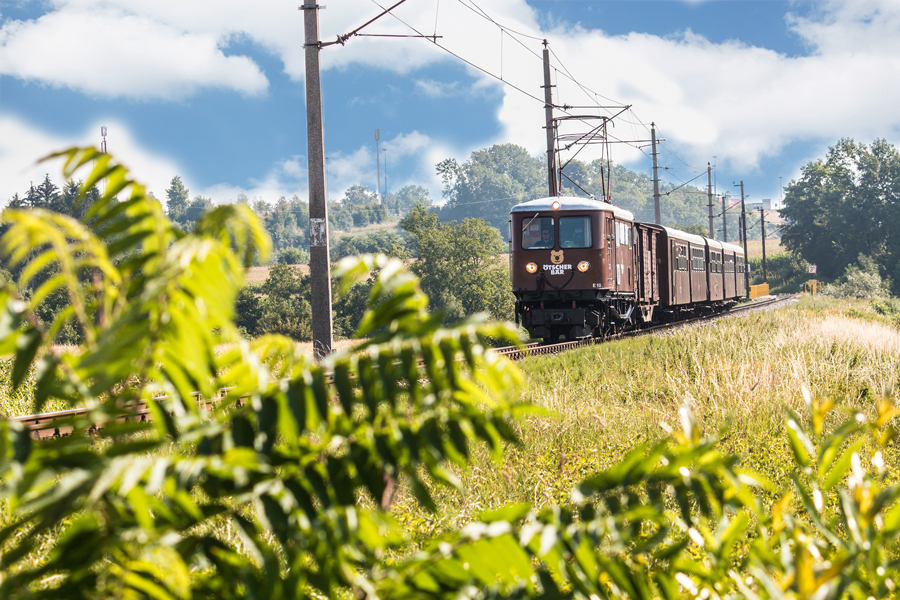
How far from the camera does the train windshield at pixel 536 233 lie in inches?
801

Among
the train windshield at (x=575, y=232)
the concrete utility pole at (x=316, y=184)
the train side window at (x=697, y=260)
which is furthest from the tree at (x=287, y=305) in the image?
the concrete utility pole at (x=316, y=184)

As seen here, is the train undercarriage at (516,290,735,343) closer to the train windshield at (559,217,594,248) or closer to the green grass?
the train windshield at (559,217,594,248)

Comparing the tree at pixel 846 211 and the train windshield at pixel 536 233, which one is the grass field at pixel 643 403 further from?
the tree at pixel 846 211

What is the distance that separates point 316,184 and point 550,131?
12665 mm

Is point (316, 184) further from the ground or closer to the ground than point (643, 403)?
further from the ground

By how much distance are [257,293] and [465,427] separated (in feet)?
254

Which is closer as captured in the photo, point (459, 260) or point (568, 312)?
point (568, 312)

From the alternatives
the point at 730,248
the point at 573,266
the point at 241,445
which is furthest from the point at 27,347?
the point at 730,248

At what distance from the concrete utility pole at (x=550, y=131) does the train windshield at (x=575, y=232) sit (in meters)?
2.78

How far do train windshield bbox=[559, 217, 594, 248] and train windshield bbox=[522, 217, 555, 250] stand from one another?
1.22ft

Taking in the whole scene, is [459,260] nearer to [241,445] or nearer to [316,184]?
[316,184]

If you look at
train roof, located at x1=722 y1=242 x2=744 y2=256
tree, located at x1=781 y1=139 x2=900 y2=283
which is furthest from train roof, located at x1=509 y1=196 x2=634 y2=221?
tree, located at x1=781 y1=139 x2=900 y2=283

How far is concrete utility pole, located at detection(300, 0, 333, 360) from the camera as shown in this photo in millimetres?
13703

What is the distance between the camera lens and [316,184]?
549 inches
